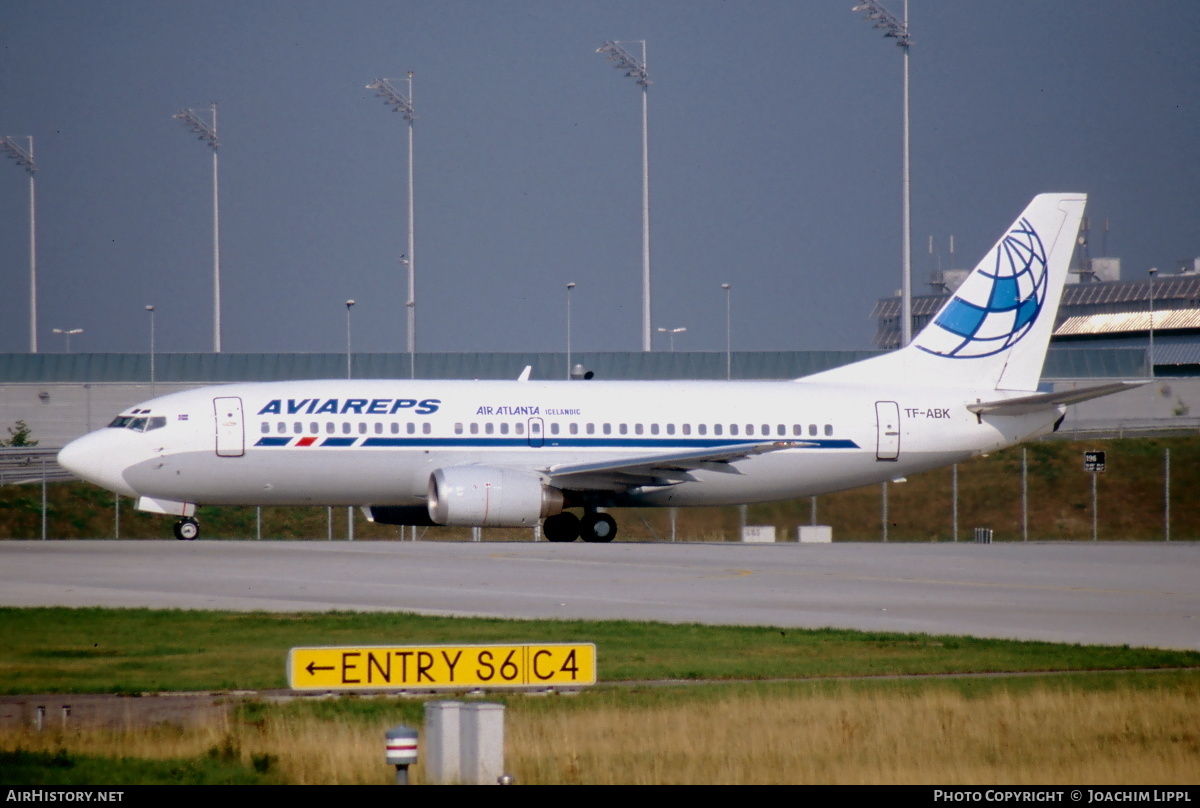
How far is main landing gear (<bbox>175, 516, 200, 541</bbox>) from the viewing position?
39000 mm

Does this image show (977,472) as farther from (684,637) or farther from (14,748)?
(14,748)

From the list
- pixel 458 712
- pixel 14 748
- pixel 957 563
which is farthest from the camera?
pixel 957 563

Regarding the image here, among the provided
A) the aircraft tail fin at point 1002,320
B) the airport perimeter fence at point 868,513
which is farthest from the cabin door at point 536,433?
the aircraft tail fin at point 1002,320

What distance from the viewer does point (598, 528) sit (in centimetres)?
4047

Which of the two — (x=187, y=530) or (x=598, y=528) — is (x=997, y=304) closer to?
(x=598, y=528)

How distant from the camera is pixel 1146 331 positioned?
129 metres

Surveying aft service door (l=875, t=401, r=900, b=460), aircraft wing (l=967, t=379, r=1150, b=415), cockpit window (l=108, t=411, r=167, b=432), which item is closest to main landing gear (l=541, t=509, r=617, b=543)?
aft service door (l=875, t=401, r=900, b=460)

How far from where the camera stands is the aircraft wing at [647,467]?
1497 inches

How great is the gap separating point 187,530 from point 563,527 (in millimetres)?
9439

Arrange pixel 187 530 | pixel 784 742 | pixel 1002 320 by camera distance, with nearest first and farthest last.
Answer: pixel 784 742, pixel 187 530, pixel 1002 320

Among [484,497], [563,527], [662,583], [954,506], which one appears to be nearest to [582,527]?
[563,527]

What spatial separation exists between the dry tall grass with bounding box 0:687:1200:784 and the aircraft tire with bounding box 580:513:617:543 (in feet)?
82.4

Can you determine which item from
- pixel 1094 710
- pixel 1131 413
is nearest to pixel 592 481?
pixel 1094 710
